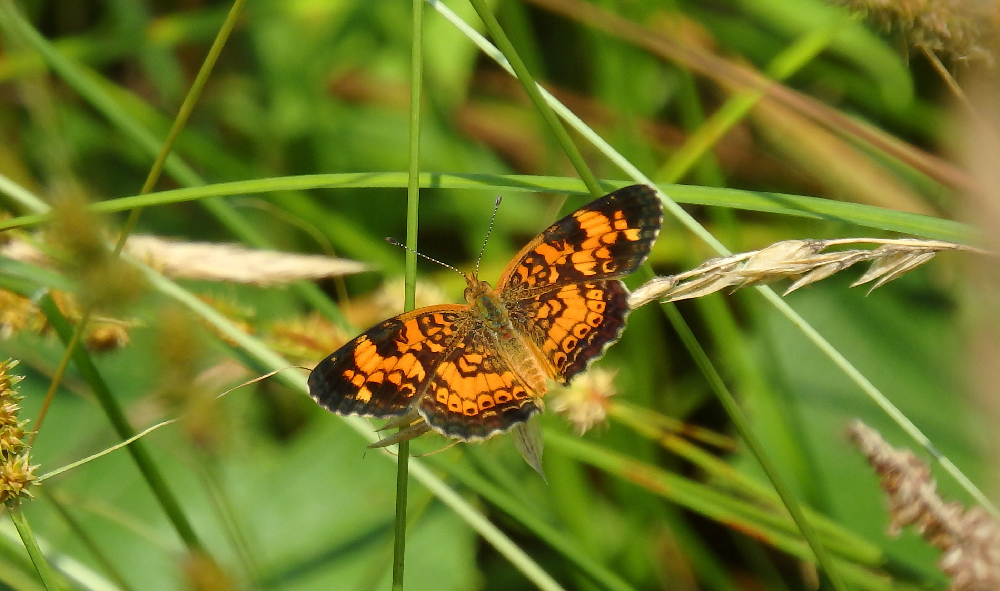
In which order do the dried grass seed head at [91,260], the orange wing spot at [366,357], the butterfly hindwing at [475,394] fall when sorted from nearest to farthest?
1. the dried grass seed head at [91,260]
2. the butterfly hindwing at [475,394]
3. the orange wing spot at [366,357]

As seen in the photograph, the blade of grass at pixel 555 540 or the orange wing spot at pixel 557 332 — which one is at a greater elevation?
the orange wing spot at pixel 557 332

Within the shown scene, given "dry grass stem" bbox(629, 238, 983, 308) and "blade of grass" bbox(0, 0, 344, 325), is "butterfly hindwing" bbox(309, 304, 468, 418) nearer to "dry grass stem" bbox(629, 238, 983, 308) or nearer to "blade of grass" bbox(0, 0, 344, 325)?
"blade of grass" bbox(0, 0, 344, 325)

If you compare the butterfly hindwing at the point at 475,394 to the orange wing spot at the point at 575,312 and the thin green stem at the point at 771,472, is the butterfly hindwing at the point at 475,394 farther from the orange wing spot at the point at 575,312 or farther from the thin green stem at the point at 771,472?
the thin green stem at the point at 771,472

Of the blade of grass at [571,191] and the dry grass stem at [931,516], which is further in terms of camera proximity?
the blade of grass at [571,191]

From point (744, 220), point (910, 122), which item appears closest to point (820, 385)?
point (744, 220)

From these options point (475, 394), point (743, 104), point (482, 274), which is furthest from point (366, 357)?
point (482, 274)

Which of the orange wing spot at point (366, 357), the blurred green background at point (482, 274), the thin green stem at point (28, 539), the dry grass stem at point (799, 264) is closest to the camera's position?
the thin green stem at point (28, 539)

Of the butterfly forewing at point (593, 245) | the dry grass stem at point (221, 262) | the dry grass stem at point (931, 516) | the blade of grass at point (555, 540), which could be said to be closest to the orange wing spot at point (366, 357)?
the dry grass stem at point (221, 262)
